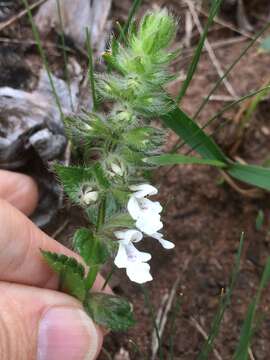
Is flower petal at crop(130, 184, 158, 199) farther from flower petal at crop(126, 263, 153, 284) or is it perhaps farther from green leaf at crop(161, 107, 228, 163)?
green leaf at crop(161, 107, 228, 163)

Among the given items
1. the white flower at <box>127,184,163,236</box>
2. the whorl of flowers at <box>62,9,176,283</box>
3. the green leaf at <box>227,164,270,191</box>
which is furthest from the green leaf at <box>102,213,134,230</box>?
the green leaf at <box>227,164,270,191</box>

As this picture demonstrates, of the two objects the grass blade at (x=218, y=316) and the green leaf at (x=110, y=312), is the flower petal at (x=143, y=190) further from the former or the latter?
the green leaf at (x=110, y=312)

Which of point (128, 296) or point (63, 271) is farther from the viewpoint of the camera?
point (128, 296)

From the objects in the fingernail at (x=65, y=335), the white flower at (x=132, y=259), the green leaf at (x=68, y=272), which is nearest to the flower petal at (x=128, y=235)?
the white flower at (x=132, y=259)

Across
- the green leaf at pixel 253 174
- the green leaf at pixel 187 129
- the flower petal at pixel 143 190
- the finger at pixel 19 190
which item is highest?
the green leaf at pixel 187 129

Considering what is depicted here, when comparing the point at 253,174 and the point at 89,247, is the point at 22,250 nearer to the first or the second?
the point at 89,247

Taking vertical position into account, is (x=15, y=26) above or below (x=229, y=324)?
above

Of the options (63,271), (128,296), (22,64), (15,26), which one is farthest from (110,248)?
(15,26)

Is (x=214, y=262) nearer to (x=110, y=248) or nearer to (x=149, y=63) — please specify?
(x=110, y=248)
